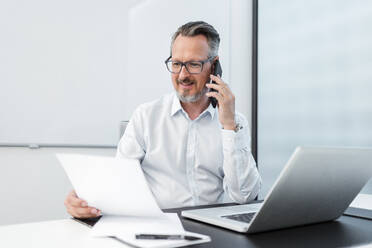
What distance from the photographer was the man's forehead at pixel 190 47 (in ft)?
5.28

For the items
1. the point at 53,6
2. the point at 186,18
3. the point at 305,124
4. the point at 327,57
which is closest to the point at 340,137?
the point at 305,124

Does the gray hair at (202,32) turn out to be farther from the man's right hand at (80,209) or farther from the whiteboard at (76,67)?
the whiteboard at (76,67)

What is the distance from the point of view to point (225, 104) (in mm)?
1464

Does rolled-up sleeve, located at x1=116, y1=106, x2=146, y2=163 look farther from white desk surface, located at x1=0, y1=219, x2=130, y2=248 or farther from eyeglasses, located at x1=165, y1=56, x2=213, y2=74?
white desk surface, located at x1=0, y1=219, x2=130, y2=248

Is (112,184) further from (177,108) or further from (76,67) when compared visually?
(76,67)

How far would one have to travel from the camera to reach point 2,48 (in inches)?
89.2

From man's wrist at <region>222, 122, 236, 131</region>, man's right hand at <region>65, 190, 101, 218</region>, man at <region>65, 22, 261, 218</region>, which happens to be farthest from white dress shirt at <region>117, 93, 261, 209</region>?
man's right hand at <region>65, 190, 101, 218</region>

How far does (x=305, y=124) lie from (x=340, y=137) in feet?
1.06

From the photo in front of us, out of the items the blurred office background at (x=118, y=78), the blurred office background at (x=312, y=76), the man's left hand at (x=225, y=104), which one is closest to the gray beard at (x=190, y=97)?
the man's left hand at (x=225, y=104)

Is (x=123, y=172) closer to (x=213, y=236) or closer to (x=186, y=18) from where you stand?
(x=213, y=236)

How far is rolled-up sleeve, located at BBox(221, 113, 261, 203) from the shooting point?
4.62 ft

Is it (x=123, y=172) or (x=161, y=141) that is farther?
(x=161, y=141)

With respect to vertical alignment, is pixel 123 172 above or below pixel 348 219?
above

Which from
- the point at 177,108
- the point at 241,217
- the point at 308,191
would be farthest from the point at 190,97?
the point at 308,191
